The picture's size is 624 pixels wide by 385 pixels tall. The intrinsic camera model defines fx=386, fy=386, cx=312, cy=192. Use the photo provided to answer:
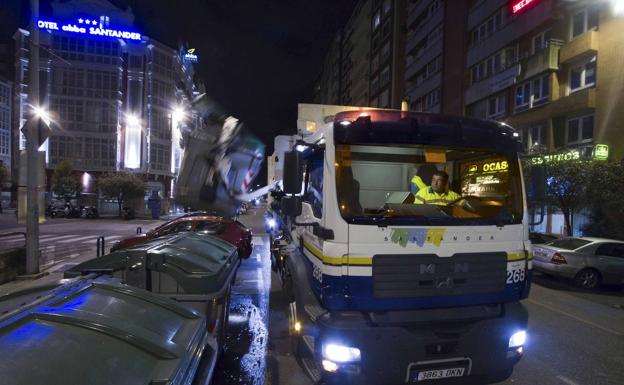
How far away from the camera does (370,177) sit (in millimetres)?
4570

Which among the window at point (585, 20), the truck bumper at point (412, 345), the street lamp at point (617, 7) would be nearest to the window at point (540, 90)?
the window at point (585, 20)

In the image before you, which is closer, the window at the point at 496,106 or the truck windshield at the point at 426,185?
the truck windshield at the point at 426,185

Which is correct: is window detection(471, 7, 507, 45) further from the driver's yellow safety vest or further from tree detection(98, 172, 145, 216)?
tree detection(98, 172, 145, 216)

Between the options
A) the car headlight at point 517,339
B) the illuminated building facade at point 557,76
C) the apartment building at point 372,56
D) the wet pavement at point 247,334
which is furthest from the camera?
the apartment building at point 372,56

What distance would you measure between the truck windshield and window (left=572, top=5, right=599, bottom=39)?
18.5 m

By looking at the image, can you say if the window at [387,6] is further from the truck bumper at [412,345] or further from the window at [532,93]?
the truck bumper at [412,345]

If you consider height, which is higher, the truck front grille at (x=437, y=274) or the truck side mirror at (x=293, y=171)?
the truck side mirror at (x=293, y=171)

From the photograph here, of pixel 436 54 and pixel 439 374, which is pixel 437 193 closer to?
pixel 439 374

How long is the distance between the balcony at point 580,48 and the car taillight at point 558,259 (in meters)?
12.6

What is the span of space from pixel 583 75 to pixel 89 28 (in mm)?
48532

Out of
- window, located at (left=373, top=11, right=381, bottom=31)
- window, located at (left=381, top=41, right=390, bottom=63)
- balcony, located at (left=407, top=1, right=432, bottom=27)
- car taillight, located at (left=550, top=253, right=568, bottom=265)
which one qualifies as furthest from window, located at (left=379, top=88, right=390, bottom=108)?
car taillight, located at (left=550, top=253, right=568, bottom=265)

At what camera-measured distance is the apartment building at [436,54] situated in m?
29.1

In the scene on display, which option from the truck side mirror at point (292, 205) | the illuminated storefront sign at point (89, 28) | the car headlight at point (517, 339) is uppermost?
the illuminated storefront sign at point (89, 28)

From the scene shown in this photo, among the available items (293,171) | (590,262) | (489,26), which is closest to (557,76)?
(489,26)
